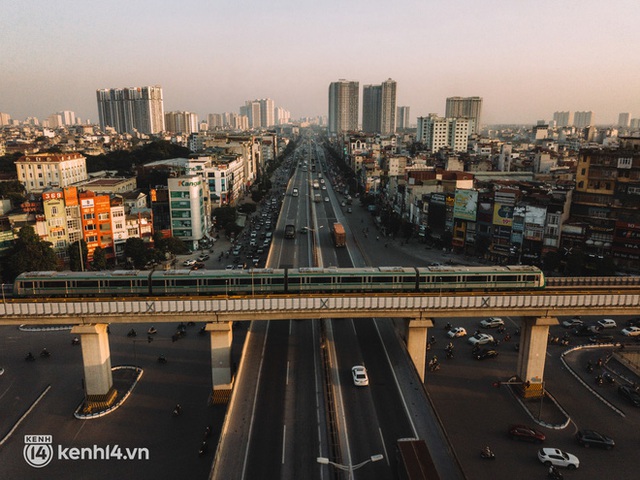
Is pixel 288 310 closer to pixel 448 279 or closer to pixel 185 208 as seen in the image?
pixel 448 279

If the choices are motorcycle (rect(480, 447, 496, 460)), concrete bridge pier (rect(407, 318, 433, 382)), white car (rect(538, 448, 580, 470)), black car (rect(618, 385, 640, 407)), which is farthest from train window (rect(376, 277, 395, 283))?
black car (rect(618, 385, 640, 407))

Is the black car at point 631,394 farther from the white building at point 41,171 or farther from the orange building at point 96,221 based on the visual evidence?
the white building at point 41,171

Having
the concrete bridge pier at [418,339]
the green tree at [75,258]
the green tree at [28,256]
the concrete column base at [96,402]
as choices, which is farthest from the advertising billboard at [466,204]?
the green tree at [28,256]

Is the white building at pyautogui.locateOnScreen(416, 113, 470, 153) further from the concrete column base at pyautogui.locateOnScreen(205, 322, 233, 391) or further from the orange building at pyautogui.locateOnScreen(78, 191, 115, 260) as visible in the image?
the concrete column base at pyautogui.locateOnScreen(205, 322, 233, 391)

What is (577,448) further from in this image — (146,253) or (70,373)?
(146,253)

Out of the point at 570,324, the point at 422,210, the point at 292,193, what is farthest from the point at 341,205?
the point at 570,324
